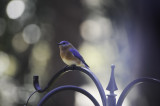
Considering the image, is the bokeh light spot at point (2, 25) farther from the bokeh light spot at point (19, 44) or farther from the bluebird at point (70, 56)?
the bluebird at point (70, 56)

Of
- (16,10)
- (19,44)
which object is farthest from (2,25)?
(19,44)

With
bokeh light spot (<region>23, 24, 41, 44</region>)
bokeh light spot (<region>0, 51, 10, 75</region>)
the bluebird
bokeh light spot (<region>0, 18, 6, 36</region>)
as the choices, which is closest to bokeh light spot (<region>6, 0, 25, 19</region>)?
bokeh light spot (<region>0, 18, 6, 36</region>)

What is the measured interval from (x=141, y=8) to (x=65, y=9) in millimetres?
2299

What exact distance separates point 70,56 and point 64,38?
3626mm

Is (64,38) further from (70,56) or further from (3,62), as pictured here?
(70,56)

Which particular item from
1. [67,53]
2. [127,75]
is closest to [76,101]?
[127,75]

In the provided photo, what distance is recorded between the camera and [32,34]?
22.3 feet

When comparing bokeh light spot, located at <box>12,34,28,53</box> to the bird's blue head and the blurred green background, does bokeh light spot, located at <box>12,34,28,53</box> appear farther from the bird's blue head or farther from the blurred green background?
the bird's blue head

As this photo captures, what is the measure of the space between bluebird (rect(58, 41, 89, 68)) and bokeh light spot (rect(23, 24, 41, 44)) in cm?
421

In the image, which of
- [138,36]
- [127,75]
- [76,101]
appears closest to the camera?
[138,36]

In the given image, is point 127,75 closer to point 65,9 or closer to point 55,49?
point 55,49

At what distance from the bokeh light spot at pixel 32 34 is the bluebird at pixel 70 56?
4.21 metres

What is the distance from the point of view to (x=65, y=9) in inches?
252

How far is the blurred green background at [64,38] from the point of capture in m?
5.08
